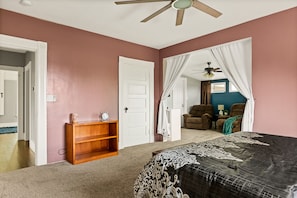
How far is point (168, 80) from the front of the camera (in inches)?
188

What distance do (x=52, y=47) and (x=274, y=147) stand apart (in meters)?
3.56

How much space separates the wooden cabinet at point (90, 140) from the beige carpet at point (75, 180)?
0.19 meters

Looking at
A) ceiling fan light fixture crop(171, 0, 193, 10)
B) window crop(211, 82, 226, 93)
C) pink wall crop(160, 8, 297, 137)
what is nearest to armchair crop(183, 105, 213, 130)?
window crop(211, 82, 226, 93)

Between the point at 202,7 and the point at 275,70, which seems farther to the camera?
the point at 275,70

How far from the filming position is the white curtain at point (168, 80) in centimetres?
452

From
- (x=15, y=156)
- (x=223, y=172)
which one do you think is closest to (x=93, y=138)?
(x=15, y=156)

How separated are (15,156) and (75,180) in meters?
1.98

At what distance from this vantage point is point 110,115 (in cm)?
409

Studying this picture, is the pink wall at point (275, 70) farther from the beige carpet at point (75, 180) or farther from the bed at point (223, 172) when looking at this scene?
the beige carpet at point (75, 180)

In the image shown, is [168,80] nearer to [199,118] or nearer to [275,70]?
[275,70]

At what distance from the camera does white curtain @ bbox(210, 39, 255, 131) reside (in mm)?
3189

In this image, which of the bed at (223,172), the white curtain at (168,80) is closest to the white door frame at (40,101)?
the bed at (223,172)

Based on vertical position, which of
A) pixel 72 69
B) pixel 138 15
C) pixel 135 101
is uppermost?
pixel 138 15

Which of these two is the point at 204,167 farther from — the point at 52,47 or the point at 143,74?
the point at 143,74
